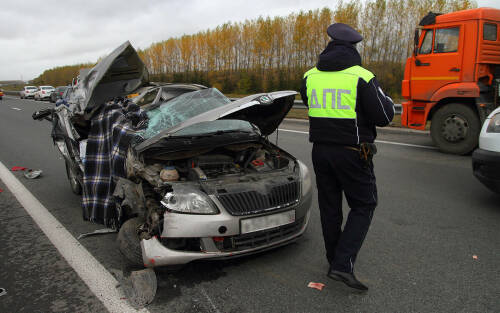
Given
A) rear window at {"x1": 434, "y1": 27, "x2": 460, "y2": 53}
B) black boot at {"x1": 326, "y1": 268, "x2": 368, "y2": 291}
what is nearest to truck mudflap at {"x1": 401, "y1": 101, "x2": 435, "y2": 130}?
rear window at {"x1": 434, "y1": 27, "x2": 460, "y2": 53}

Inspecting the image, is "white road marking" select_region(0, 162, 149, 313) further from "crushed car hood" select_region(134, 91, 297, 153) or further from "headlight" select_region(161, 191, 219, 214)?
"crushed car hood" select_region(134, 91, 297, 153)

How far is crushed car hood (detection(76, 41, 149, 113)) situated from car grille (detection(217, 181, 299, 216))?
242 cm

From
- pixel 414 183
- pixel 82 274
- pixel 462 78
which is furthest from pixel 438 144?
pixel 82 274

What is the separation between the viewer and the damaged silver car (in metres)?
2.81

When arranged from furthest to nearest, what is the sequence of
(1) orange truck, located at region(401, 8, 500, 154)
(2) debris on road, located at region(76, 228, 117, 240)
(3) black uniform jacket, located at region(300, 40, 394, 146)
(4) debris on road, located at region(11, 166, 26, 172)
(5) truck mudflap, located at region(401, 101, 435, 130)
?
(5) truck mudflap, located at region(401, 101, 435, 130), (1) orange truck, located at region(401, 8, 500, 154), (4) debris on road, located at region(11, 166, 26, 172), (2) debris on road, located at region(76, 228, 117, 240), (3) black uniform jacket, located at region(300, 40, 394, 146)

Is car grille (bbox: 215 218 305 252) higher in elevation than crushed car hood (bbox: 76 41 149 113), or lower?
lower

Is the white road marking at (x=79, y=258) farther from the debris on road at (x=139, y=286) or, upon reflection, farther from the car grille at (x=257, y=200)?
the car grille at (x=257, y=200)

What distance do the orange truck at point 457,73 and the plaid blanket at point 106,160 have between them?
6.28 metres

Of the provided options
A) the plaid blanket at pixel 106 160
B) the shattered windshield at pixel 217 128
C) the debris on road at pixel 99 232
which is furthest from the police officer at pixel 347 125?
the debris on road at pixel 99 232

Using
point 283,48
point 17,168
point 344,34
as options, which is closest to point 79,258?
point 344,34

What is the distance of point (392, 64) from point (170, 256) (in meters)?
20.6

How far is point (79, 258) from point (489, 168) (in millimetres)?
4241

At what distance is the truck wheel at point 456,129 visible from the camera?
23.7 feet

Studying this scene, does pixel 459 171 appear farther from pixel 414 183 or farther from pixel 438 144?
pixel 438 144
